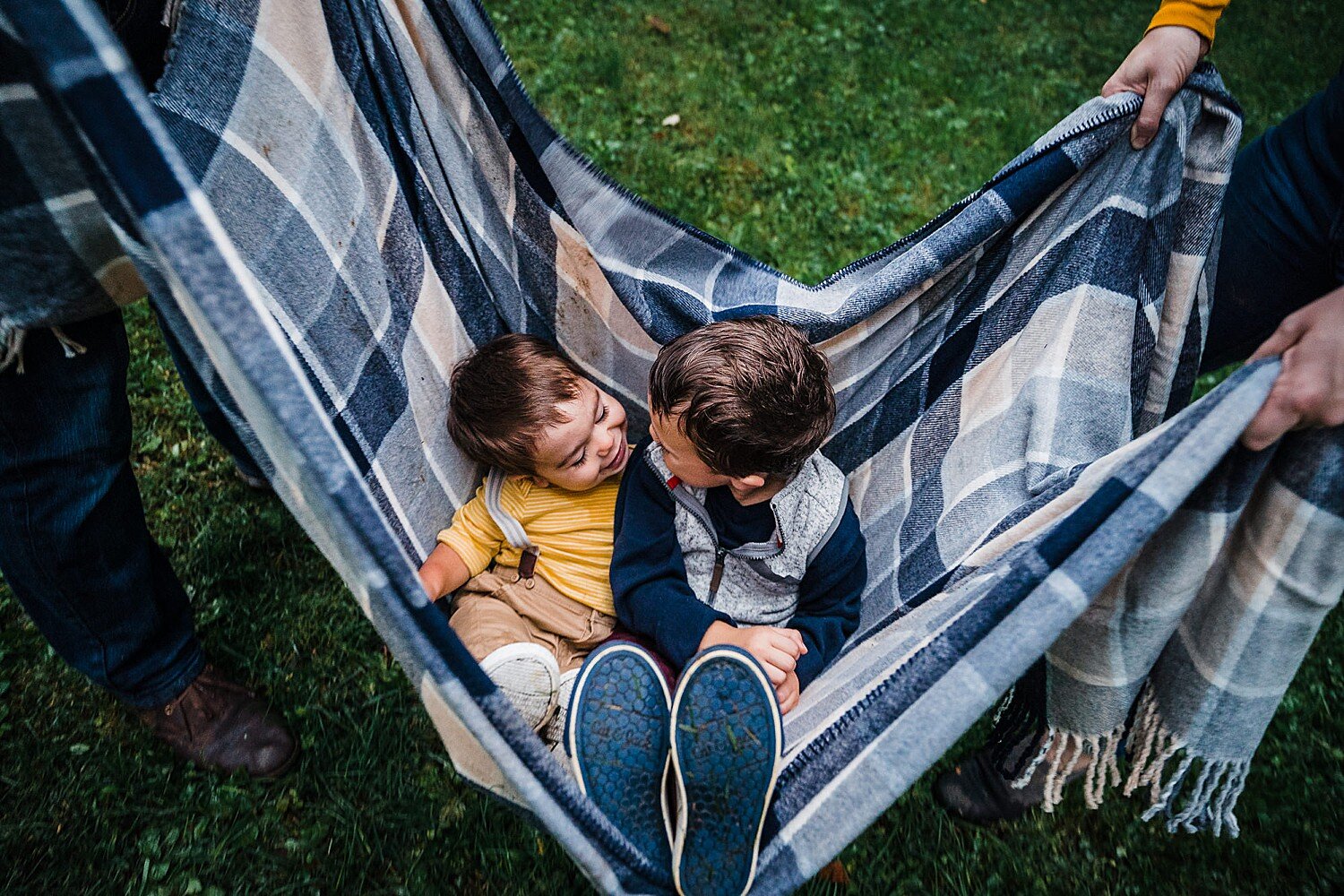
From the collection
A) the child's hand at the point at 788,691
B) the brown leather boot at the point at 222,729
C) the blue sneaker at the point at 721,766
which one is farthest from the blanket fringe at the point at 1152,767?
Answer: the brown leather boot at the point at 222,729

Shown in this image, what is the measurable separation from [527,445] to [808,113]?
307 cm

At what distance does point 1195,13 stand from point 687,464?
3.88ft

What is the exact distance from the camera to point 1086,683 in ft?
4.50

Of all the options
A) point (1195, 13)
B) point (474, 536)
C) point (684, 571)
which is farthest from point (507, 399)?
point (1195, 13)

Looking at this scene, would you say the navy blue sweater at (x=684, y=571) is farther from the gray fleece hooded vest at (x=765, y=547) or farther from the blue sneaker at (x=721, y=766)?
the blue sneaker at (x=721, y=766)

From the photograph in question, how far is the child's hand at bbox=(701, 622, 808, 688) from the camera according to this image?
1584 mm

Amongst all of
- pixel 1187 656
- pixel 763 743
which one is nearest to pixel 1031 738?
pixel 1187 656

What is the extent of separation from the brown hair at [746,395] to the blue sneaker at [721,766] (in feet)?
1.26

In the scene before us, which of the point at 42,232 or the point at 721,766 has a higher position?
the point at 42,232

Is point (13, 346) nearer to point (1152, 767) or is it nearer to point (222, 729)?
point (222, 729)

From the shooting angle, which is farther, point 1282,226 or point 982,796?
point 982,796

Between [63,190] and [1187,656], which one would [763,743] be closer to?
[1187,656]

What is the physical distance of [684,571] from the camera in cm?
179

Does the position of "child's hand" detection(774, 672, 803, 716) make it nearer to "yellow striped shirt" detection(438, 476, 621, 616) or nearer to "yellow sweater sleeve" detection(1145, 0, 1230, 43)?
"yellow striped shirt" detection(438, 476, 621, 616)
